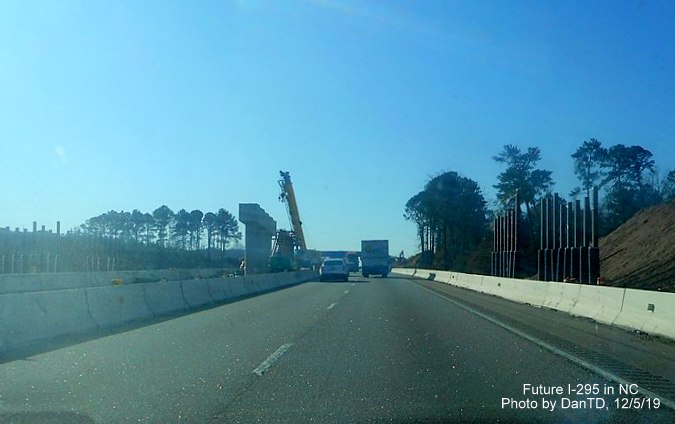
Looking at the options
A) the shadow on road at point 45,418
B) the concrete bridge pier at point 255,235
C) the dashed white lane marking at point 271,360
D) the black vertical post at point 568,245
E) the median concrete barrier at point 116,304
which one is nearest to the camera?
the shadow on road at point 45,418

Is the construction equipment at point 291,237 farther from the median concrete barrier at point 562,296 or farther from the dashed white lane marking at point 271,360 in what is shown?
the dashed white lane marking at point 271,360

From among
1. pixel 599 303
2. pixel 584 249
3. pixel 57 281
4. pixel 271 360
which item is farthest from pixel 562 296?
pixel 57 281

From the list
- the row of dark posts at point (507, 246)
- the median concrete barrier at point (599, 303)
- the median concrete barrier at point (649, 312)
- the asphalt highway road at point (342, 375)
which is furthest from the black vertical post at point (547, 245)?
the asphalt highway road at point (342, 375)

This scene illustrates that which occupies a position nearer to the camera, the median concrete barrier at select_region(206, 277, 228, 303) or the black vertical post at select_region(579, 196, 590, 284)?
the median concrete barrier at select_region(206, 277, 228, 303)

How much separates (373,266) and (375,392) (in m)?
70.7

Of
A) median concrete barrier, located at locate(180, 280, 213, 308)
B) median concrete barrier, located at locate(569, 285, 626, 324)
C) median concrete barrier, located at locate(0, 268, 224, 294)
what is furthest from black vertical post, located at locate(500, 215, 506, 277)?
median concrete barrier, located at locate(569, 285, 626, 324)

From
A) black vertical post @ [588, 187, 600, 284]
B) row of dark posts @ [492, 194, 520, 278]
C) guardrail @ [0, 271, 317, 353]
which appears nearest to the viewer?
guardrail @ [0, 271, 317, 353]

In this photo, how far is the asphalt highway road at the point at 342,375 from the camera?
929 centimetres

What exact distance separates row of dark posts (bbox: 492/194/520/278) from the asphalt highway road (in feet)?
113

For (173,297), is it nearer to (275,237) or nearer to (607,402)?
(607,402)

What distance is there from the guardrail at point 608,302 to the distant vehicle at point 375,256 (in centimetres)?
4466

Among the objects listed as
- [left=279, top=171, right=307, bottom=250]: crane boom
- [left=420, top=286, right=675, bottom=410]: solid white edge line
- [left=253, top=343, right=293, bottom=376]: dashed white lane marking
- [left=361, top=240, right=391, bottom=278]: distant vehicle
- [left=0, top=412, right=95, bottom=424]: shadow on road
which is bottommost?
[left=0, top=412, right=95, bottom=424]: shadow on road

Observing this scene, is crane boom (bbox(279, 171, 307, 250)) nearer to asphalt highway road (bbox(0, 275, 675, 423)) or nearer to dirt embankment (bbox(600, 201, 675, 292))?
dirt embankment (bbox(600, 201, 675, 292))

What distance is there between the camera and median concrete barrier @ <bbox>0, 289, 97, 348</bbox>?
16.0m
